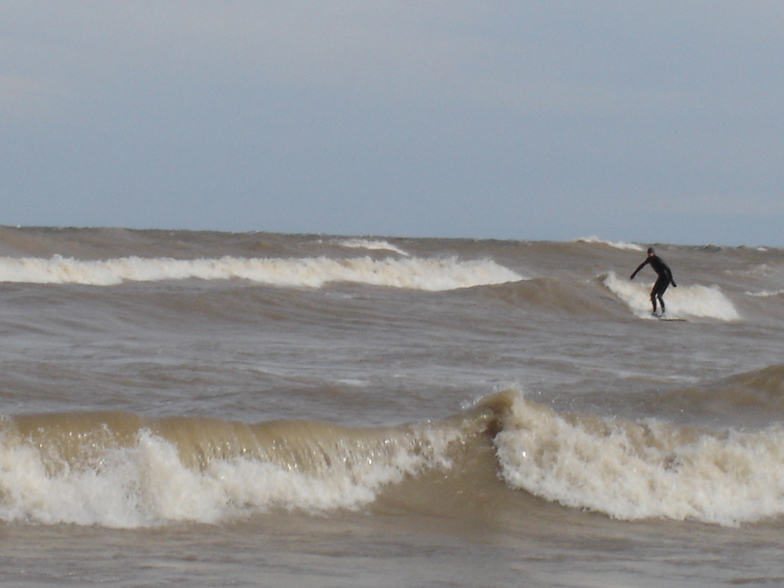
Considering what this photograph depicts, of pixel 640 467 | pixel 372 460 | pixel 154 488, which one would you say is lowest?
pixel 154 488

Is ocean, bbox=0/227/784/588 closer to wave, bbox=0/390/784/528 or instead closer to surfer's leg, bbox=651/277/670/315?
wave, bbox=0/390/784/528

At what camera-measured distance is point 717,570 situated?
19.3ft

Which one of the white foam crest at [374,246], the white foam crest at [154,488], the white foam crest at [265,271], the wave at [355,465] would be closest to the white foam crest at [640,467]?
the wave at [355,465]

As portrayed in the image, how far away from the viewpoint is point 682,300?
27.2m

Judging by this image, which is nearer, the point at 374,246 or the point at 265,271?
the point at 265,271

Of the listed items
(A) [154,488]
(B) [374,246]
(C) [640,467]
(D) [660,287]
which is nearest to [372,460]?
(A) [154,488]

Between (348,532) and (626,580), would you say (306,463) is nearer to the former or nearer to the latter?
(348,532)

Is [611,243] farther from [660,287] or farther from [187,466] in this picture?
[187,466]

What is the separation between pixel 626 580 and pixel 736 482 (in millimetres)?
3233

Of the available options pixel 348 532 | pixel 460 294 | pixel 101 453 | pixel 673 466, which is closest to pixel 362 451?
pixel 348 532

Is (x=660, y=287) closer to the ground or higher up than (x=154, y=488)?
higher up

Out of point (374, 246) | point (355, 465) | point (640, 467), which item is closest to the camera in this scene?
point (355, 465)

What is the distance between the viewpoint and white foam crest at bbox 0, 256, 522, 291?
2481cm

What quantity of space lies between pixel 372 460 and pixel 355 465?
159mm
